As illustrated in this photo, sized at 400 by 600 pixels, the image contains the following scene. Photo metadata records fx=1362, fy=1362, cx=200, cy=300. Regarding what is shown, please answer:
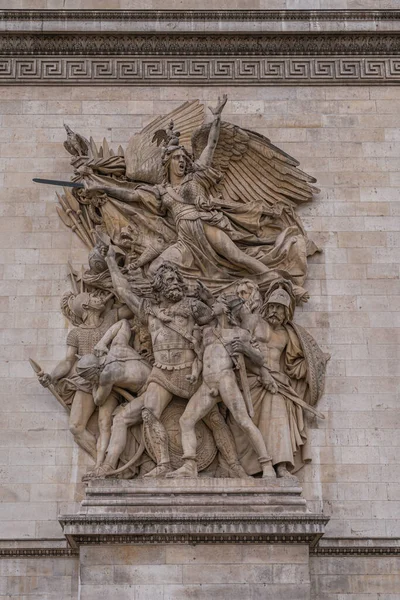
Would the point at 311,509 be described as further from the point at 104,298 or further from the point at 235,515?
the point at 104,298

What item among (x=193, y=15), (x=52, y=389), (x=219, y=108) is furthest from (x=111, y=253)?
(x=193, y=15)

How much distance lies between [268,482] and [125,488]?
1.55 meters

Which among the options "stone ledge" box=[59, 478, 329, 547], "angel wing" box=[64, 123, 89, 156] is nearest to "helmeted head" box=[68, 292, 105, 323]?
"angel wing" box=[64, 123, 89, 156]

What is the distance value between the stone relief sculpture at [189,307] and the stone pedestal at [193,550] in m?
0.63

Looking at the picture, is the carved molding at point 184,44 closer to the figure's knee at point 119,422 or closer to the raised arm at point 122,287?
the raised arm at point 122,287

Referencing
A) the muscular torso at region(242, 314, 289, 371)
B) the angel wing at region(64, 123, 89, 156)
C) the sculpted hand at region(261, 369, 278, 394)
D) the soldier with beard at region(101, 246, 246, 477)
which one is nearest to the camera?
the soldier with beard at region(101, 246, 246, 477)

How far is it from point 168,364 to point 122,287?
1139mm

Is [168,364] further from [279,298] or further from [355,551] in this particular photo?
[355,551]

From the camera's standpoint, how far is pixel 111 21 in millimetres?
17484

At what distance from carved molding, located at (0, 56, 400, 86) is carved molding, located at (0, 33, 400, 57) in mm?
89

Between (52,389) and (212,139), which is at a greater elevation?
(212,139)

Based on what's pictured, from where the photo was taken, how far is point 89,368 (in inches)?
603

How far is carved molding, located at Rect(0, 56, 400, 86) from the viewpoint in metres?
17.4

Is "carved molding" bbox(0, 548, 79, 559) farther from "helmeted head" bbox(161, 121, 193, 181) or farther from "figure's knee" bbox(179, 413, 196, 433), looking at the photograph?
"helmeted head" bbox(161, 121, 193, 181)
